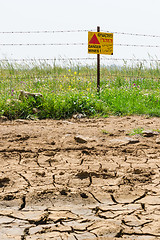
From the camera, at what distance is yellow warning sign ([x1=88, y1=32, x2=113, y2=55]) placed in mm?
7109

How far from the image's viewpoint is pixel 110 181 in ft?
10.3

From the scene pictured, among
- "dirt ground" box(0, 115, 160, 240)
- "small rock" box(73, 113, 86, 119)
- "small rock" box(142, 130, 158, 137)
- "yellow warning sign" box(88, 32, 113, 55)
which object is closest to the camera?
"dirt ground" box(0, 115, 160, 240)

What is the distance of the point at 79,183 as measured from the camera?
305 centimetres

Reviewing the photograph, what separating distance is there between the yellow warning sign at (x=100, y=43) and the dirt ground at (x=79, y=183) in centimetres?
280

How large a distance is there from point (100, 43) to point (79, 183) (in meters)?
4.86

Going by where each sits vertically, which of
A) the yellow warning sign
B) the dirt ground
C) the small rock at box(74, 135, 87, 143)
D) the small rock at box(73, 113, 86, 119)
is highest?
the yellow warning sign

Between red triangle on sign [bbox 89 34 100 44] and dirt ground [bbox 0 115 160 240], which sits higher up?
red triangle on sign [bbox 89 34 100 44]

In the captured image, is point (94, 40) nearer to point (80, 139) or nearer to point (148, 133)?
point (148, 133)

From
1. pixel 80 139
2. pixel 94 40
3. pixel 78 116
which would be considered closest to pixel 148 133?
pixel 80 139

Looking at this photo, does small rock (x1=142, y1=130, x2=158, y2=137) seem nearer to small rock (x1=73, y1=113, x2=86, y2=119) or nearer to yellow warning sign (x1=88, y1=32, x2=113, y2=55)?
small rock (x1=73, y1=113, x2=86, y2=119)

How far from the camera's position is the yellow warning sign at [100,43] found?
711 centimetres

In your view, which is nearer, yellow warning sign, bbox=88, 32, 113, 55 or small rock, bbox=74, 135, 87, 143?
small rock, bbox=74, 135, 87, 143

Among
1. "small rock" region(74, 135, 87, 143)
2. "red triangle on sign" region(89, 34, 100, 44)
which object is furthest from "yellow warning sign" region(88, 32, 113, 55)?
"small rock" region(74, 135, 87, 143)

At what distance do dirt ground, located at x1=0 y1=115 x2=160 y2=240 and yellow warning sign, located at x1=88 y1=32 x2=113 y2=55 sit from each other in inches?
110
